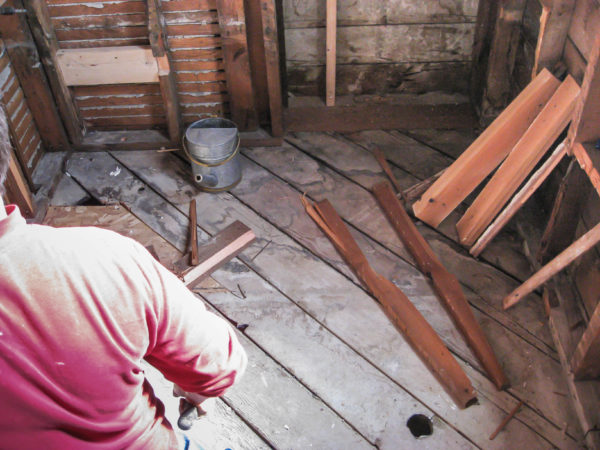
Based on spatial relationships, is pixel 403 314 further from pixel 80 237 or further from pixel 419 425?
pixel 80 237

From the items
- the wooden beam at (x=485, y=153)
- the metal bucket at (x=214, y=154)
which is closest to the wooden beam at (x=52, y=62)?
the metal bucket at (x=214, y=154)

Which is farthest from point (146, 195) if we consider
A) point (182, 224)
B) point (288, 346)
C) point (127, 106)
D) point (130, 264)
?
point (130, 264)

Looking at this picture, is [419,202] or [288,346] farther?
[419,202]

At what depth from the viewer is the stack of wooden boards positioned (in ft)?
8.14

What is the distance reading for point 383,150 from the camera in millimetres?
3523

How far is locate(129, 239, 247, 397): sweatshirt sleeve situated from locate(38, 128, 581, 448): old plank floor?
98cm

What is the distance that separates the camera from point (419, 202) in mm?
3059

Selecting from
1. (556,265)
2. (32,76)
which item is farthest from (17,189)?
(556,265)

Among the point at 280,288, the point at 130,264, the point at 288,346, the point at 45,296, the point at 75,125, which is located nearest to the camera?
the point at 45,296

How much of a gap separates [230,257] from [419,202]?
39.5 inches

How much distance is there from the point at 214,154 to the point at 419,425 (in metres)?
1.70

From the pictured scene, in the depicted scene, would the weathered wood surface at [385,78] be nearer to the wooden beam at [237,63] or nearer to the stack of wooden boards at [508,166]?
the wooden beam at [237,63]

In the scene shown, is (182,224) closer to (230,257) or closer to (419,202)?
(230,257)

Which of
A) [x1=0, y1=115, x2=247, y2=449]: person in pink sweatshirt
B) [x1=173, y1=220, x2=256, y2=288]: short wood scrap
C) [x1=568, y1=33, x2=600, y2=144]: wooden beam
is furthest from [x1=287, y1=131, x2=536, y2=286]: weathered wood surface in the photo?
[x1=0, y1=115, x2=247, y2=449]: person in pink sweatshirt
